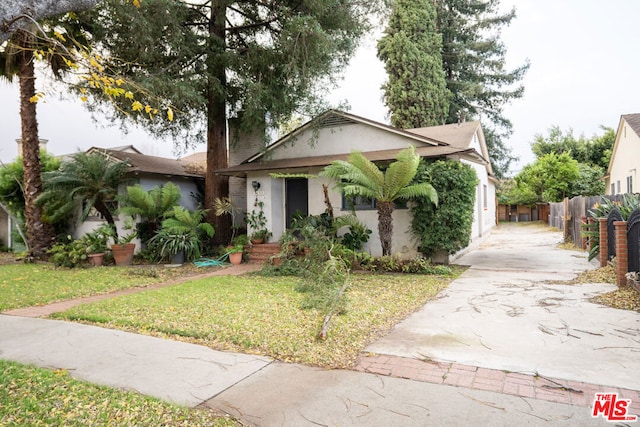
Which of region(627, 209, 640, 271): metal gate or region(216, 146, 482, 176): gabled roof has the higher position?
region(216, 146, 482, 176): gabled roof

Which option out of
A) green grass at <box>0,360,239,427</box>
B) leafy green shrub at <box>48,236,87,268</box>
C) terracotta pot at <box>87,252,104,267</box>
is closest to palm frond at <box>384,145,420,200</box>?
green grass at <box>0,360,239,427</box>

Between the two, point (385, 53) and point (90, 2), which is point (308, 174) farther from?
point (385, 53)

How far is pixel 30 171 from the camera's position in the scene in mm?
11984

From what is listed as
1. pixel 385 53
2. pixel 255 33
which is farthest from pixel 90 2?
pixel 385 53

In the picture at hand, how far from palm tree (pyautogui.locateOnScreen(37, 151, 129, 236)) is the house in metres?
3.52

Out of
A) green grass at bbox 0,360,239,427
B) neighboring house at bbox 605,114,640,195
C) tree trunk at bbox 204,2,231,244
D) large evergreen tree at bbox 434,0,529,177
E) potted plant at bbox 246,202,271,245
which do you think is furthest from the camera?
large evergreen tree at bbox 434,0,529,177

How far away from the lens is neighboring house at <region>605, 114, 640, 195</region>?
57.3 ft

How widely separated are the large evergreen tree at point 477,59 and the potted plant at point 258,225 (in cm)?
2064

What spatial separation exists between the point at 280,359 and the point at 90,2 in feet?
11.1

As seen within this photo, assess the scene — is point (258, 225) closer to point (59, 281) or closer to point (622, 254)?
point (59, 281)

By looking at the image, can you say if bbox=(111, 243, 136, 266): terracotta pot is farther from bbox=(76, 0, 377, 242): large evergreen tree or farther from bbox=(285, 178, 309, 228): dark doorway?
bbox=(285, 178, 309, 228): dark doorway

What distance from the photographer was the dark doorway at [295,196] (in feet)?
40.7

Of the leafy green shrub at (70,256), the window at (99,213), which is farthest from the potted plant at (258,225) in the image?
the window at (99,213)

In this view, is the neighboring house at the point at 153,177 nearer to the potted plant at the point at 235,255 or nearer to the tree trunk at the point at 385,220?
the potted plant at the point at 235,255
